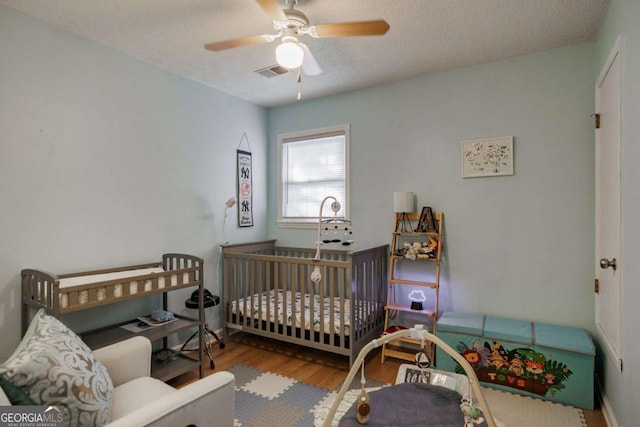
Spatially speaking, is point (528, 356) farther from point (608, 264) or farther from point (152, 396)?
point (152, 396)

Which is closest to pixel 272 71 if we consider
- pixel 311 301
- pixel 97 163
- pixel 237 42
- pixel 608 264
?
pixel 237 42

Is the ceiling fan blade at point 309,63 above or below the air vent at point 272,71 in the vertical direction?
below

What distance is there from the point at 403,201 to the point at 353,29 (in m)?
1.74

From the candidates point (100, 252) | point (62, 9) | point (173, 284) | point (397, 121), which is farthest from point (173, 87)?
point (397, 121)

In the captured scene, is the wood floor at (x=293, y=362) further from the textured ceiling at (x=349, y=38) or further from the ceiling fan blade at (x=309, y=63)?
the textured ceiling at (x=349, y=38)

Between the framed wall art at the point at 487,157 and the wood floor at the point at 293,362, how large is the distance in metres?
1.81

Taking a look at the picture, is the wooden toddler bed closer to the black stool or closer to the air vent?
the black stool

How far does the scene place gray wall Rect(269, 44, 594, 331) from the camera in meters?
2.67

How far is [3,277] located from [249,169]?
7.74 feet

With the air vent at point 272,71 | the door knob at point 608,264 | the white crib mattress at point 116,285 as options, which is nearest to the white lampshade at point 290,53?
the air vent at point 272,71

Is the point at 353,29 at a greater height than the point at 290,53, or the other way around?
the point at 353,29

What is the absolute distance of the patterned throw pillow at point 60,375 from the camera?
118 cm

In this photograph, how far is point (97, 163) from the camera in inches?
103

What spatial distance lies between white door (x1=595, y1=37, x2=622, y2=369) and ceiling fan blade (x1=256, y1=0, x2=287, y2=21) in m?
1.87
